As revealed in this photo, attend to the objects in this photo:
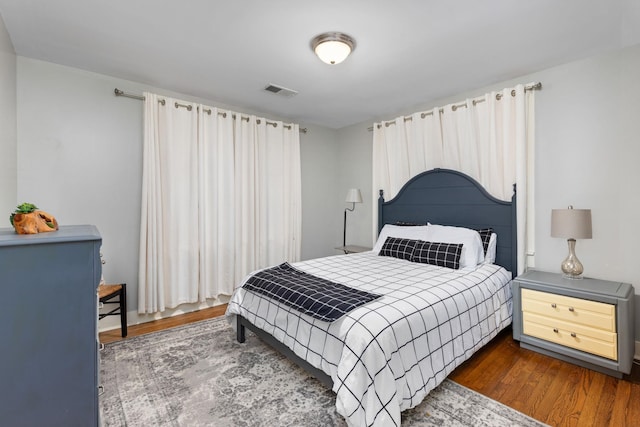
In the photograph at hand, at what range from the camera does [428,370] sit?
5.88ft

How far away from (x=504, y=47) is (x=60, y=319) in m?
3.34

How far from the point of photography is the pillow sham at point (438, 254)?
2819mm

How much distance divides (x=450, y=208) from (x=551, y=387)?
1.90 meters

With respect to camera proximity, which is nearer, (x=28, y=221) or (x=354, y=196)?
(x=28, y=221)

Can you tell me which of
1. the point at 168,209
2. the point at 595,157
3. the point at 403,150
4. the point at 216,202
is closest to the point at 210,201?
the point at 216,202

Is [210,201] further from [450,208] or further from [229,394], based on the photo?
[450,208]

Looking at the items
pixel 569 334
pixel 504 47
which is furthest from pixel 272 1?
pixel 569 334

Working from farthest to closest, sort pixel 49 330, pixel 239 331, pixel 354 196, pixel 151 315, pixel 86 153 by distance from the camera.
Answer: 1. pixel 354 196
2. pixel 151 315
3. pixel 86 153
4. pixel 239 331
5. pixel 49 330

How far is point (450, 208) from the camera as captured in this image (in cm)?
345

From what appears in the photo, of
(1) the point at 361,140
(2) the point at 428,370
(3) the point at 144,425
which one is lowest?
(3) the point at 144,425

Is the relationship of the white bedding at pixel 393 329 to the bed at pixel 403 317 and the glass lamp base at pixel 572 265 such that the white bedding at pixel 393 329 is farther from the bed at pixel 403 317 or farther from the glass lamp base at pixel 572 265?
the glass lamp base at pixel 572 265

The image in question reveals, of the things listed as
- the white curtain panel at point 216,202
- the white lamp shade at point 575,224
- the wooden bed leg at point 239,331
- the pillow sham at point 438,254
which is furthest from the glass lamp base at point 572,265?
the white curtain panel at point 216,202

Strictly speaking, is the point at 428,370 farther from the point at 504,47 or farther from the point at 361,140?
the point at 361,140

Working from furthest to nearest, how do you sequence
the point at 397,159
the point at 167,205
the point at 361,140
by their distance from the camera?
the point at 361,140
the point at 397,159
the point at 167,205
